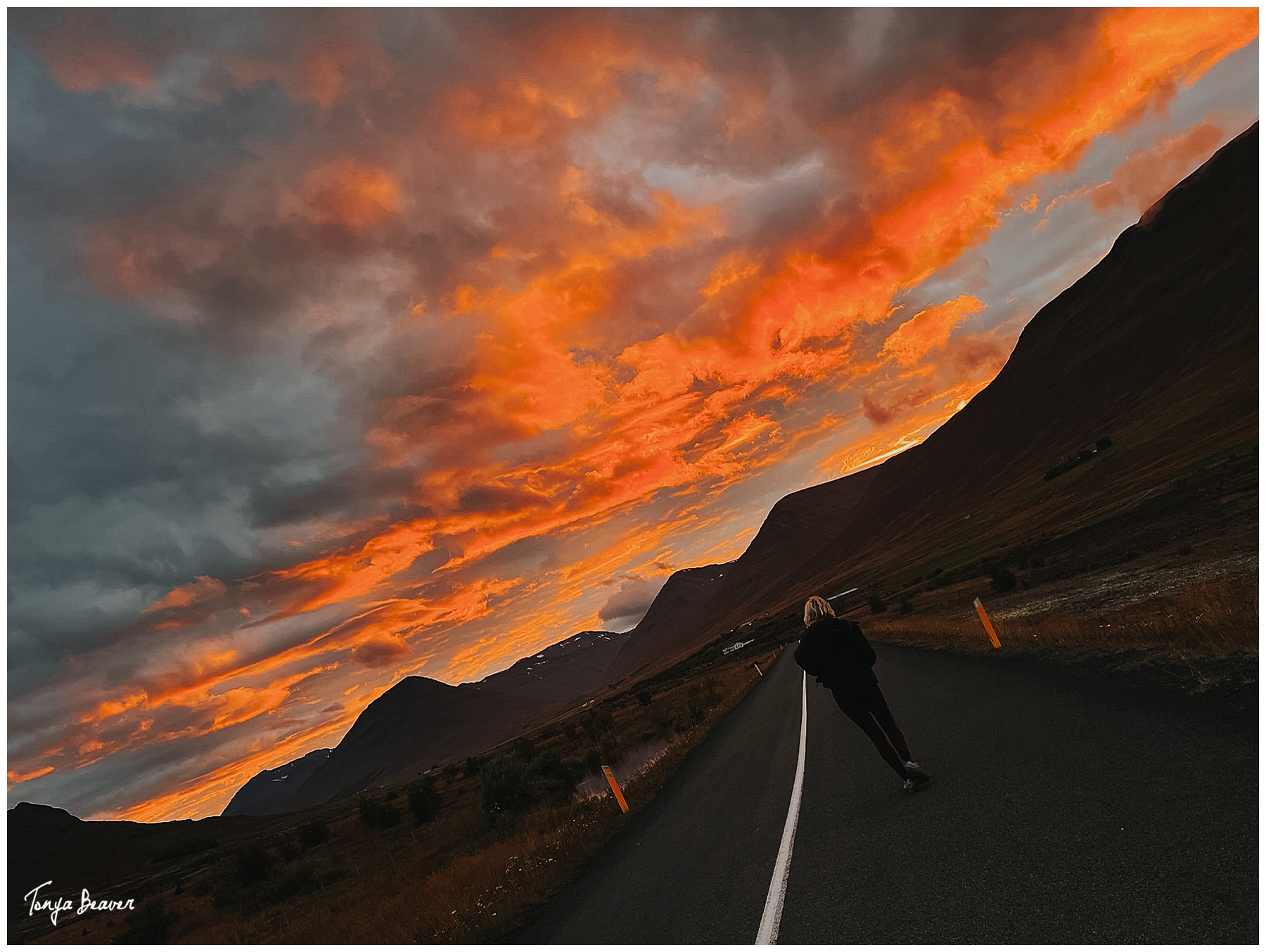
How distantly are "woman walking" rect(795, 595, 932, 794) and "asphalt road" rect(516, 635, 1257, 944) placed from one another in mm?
429

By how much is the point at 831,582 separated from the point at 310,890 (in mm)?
117263

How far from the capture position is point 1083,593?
21.7 metres

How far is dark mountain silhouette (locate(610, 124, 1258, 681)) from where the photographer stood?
2376 inches

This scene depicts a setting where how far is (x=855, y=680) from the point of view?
23.7ft

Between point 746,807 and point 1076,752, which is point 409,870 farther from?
point 1076,752

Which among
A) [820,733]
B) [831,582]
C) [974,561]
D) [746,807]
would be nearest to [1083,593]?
[820,733]

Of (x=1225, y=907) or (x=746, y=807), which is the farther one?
(x=746, y=807)

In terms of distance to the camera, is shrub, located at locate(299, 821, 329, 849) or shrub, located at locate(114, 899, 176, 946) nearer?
shrub, located at locate(114, 899, 176, 946)

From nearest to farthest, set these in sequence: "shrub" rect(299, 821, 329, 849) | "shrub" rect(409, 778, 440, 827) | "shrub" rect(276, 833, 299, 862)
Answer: "shrub" rect(276, 833, 299, 862) < "shrub" rect(409, 778, 440, 827) < "shrub" rect(299, 821, 329, 849)

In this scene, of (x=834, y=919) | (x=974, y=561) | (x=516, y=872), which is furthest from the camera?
(x=974, y=561)

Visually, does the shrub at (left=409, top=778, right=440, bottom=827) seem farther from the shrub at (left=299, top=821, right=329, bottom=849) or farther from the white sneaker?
the white sneaker

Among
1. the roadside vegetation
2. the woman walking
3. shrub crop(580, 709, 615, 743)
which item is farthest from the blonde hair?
shrub crop(580, 709, 615, 743)

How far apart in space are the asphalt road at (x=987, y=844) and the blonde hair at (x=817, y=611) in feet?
7.30

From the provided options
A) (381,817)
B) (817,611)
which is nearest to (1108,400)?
(381,817)
